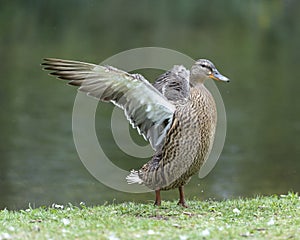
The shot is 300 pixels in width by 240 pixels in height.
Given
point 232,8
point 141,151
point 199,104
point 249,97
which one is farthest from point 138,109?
point 232,8

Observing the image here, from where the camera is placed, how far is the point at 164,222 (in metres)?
7.23

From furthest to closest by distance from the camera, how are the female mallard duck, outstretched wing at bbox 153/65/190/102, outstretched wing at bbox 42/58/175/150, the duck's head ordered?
outstretched wing at bbox 153/65/190/102 < the duck's head < the female mallard duck < outstretched wing at bbox 42/58/175/150

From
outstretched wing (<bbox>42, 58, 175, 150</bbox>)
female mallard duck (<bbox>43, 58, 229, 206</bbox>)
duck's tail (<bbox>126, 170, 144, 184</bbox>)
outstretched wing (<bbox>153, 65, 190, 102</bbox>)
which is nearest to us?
outstretched wing (<bbox>42, 58, 175, 150</bbox>)

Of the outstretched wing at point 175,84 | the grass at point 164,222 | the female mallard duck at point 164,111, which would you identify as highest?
the outstretched wing at point 175,84

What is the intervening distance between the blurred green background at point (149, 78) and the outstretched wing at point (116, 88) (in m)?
5.52

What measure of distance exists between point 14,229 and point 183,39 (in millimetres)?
28668

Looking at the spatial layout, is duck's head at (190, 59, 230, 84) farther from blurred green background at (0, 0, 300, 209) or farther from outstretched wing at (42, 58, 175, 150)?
blurred green background at (0, 0, 300, 209)

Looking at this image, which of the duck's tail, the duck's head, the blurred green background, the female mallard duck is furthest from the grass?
the blurred green background

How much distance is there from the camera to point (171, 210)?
26.4 ft

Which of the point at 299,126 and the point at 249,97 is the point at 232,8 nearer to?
the point at 249,97

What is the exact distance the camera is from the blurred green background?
1606cm

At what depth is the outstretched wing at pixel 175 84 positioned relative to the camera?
855 centimetres

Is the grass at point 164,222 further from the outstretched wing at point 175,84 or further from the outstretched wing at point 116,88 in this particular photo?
the outstretched wing at point 175,84

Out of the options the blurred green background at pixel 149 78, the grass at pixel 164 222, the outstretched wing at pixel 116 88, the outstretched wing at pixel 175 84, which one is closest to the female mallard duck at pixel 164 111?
the outstretched wing at pixel 116 88
